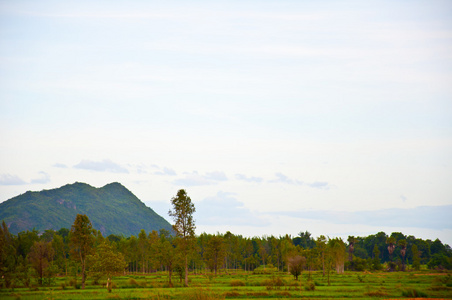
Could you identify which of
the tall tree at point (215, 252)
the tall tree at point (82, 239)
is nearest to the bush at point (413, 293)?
the tall tree at point (82, 239)

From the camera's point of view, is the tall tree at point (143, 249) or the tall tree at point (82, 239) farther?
the tall tree at point (143, 249)

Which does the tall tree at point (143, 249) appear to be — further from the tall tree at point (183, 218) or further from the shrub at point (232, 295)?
the shrub at point (232, 295)

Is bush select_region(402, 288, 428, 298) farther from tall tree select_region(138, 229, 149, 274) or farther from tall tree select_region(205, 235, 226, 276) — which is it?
tall tree select_region(138, 229, 149, 274)

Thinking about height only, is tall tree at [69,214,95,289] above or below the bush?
above

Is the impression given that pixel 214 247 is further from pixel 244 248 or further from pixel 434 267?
pixel 434 267

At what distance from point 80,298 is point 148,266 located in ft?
393

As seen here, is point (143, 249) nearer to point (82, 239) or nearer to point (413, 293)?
point (82, 239)

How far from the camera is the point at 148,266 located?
170000mm

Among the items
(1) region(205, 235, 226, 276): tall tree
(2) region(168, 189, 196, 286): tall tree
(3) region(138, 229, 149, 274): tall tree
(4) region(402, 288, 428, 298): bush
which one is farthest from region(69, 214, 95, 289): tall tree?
(3) region(138, 229, 149, 274): tall tree

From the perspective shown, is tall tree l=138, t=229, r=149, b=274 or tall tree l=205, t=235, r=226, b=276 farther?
tall tree l=138, t=229, r=149, b=274

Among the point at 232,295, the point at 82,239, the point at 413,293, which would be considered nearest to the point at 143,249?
the point at 82,239

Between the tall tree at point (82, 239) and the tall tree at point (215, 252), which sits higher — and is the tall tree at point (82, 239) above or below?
above

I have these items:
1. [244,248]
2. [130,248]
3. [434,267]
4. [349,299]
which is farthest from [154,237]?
[349,299]

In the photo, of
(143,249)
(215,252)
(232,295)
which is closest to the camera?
(232,295)
